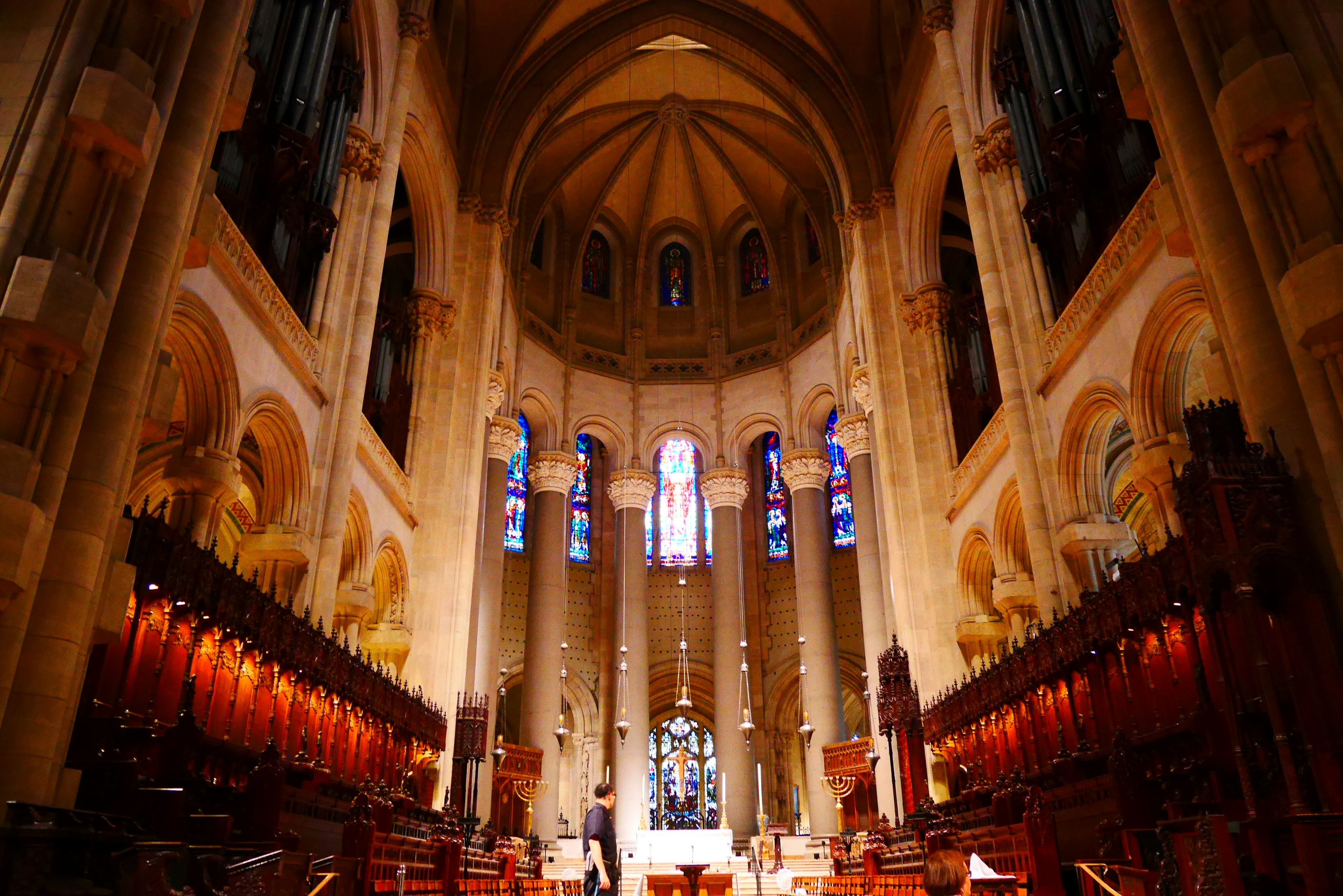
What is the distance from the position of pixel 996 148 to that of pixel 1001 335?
3037mm

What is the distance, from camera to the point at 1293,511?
21.9 feet

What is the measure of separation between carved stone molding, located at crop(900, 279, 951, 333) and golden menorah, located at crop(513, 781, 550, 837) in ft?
38.9

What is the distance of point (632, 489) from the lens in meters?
26.7

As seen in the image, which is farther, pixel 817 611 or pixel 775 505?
pixel 775 505

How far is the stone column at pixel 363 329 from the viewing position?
12.8 meters

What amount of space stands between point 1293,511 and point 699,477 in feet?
70.6

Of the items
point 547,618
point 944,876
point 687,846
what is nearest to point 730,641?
point 547,618

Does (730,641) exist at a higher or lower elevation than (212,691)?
higher

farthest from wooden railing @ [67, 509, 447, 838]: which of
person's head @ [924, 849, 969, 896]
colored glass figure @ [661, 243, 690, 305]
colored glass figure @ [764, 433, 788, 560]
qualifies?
colored glass figure @ [661, 243, 690, 305]

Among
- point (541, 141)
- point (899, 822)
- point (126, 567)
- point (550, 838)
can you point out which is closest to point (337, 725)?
point (126, 567)

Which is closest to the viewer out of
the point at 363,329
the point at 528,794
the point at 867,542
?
the point at 363,329

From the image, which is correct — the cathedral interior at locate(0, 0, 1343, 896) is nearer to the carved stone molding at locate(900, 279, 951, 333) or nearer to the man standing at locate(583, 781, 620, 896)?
the carved stone molding at locate(900, 279, 951, 333)

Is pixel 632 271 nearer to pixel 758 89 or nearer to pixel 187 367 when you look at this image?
pixel 758 89

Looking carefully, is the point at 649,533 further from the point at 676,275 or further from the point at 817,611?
the point at 676,275
